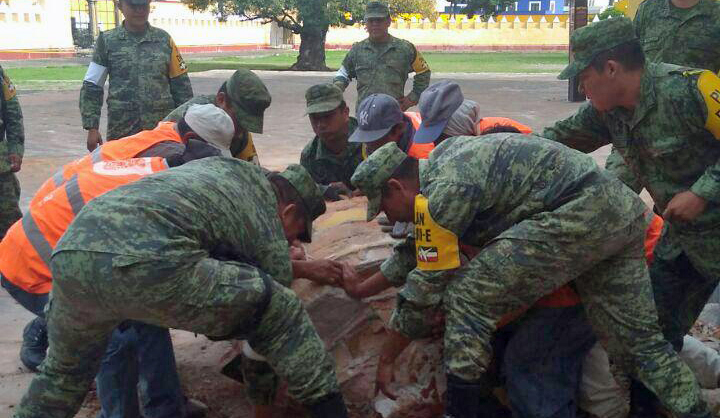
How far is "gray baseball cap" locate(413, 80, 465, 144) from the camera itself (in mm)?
4410

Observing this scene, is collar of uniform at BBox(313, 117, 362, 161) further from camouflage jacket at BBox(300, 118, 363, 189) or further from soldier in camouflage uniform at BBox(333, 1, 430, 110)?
soldier in camouflage uniform at BBox(333, 1, 430, 110)

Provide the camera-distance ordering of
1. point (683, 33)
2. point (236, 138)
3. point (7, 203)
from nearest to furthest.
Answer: point (236, 138) < point (683, 33) < point (7, 203)

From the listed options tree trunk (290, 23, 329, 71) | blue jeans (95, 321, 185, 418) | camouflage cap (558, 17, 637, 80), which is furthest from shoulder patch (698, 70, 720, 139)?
tree trunk (290, 23, 329, 71)

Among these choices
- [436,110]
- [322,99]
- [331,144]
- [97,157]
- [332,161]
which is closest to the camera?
[97,157]

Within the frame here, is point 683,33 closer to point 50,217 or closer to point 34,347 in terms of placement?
point 50,217

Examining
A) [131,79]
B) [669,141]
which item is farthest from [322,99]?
[669,141]

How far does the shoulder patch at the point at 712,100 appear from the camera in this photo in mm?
3557

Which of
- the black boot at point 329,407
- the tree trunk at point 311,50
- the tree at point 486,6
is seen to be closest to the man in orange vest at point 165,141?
the black boot at point 329,407

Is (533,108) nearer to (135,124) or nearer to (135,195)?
(135,124)

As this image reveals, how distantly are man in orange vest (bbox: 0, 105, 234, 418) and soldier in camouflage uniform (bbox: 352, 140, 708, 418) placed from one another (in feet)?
3.36

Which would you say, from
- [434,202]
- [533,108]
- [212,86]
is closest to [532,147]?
[434,202]

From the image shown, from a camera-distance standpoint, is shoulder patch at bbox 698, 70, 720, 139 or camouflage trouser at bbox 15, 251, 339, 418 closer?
camouflage trouser at bbox 15, 251, 339, 418

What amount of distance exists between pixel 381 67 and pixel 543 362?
4738mm

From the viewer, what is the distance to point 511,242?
129 inches
